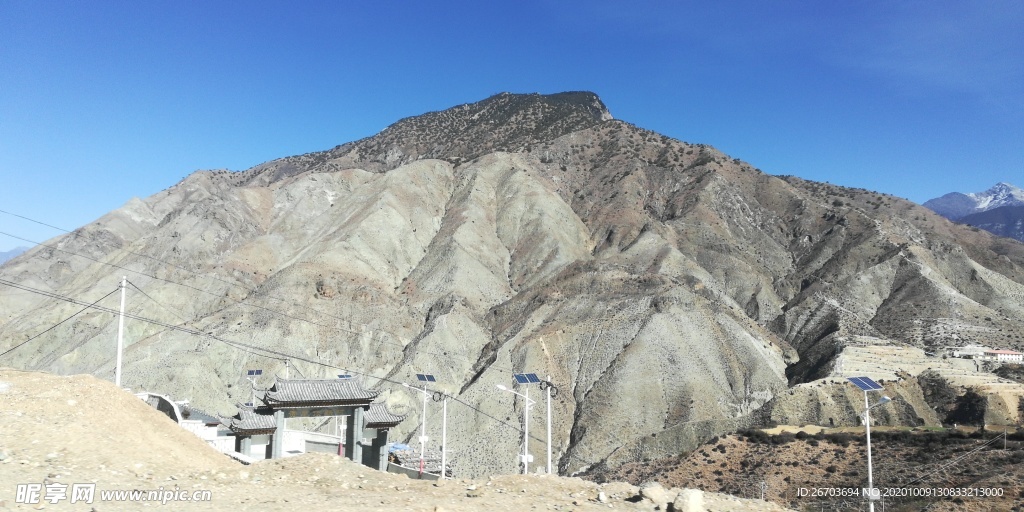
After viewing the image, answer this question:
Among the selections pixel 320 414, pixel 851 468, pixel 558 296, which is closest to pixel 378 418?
pixel 320 414

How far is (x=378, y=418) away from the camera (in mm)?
37281

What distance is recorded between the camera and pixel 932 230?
126938 millimetres

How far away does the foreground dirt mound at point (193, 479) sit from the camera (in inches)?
590

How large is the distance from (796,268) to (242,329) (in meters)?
87.2

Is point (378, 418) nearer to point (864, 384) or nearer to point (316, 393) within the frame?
point (316, 393)

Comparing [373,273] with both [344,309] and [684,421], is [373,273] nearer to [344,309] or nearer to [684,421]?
[344,309]

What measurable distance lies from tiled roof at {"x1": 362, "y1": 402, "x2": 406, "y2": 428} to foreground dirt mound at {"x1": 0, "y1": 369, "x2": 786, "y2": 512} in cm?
1617

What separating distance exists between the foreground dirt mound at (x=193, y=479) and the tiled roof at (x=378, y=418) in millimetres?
16172

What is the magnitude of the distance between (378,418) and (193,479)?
832 inches

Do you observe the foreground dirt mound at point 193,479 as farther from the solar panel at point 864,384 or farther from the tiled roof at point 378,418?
the solar panel at point 864,384

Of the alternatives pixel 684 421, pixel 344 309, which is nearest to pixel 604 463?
pixel 684 421

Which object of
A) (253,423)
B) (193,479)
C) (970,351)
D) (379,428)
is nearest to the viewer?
(193,479)

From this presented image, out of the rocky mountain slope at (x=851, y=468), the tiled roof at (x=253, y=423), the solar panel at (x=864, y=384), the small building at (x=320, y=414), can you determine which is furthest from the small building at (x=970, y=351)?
the tiled roof at (x=253, y=423)

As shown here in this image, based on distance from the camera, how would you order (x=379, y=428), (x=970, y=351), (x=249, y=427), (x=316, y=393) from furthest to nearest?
(x=970, y=351) → (x=379, y=428) → (x=249, y=427) → (x=316, y=393)
